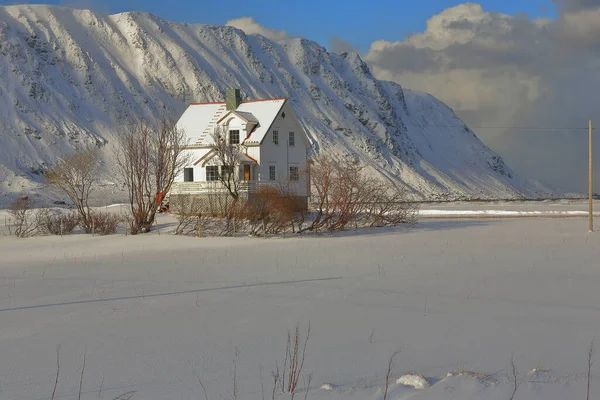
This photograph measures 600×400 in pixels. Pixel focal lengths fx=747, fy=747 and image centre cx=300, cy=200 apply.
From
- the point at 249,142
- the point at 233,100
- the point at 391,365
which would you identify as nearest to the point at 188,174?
the point at 249,142

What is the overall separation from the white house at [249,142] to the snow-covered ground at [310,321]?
22.0 m

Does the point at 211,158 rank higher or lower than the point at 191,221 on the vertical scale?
higher

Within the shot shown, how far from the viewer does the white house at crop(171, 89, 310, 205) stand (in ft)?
148

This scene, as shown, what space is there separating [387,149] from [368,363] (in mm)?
128636

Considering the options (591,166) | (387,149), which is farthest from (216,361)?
(387,149)

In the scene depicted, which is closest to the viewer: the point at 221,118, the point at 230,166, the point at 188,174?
the point at 230,166

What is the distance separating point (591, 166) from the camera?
3453 cm

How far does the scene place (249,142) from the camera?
149 ft

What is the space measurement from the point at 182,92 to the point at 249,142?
7969 cm

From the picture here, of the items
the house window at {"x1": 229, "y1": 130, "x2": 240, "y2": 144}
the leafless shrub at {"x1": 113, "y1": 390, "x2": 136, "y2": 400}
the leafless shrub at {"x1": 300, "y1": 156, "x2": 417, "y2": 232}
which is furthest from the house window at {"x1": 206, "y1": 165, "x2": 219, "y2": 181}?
the leafless shrub at {"x1": 113, "y1": 390, "x2": 136, "y2": 400}

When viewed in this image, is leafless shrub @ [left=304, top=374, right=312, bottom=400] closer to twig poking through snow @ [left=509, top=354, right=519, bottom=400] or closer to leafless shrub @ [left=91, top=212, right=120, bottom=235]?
twig poking through snow @ [left=509, top=354, right=519, bottom=400]

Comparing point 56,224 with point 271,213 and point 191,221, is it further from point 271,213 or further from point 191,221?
point 271,213

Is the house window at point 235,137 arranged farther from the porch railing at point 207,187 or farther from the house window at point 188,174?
the porch railing at point 207,187

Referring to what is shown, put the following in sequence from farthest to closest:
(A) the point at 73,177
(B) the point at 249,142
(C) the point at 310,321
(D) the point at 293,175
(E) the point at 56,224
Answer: (D) the point at 293,175, (B) the point at 249,142, (A) the point at 73,177, (E) the point at 56,224, (C) the point at 310,321
